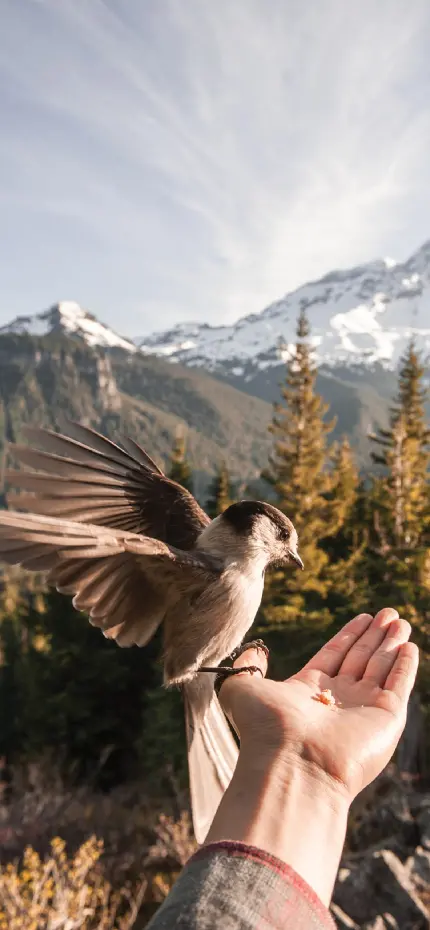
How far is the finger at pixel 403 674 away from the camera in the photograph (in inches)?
120

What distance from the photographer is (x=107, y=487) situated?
332 cm

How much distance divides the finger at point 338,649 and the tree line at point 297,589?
922 centimetres

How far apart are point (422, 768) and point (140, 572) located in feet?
49.9

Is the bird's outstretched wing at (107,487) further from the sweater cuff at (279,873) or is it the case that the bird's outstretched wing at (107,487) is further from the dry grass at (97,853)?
the dry grass at (97,853)

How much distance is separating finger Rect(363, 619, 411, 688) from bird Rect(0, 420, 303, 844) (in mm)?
768

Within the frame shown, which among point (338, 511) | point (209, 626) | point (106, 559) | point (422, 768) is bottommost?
point (422, 768)

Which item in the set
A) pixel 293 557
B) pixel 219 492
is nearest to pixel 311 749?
pixel 293 557

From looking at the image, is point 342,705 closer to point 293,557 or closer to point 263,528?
point 293,557

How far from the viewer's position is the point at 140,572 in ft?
9.12

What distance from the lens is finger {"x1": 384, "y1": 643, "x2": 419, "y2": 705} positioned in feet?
10.0

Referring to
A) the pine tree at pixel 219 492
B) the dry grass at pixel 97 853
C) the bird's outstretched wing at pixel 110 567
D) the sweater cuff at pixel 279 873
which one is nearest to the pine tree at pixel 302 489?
the pine tree at pixel 219 492

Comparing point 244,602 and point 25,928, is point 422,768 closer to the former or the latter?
point 25,928

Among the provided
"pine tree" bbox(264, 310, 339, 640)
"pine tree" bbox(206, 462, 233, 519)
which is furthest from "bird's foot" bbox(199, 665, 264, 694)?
"pine tree" bbox(206, 462, 233, 519)

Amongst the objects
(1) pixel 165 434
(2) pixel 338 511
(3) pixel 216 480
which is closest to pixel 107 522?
(2) pixel 338 511
